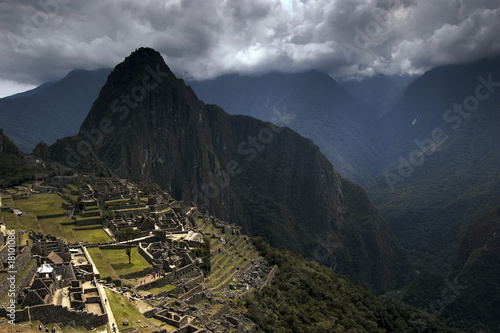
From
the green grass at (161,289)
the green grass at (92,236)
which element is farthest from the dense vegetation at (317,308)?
the green grass at (92,236)

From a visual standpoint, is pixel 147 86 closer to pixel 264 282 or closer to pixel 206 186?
pixel 206 186

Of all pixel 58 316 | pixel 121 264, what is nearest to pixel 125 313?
pixel 58 316

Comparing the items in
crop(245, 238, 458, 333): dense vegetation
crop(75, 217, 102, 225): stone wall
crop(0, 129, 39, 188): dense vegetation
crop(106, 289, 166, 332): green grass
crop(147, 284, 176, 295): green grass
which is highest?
crop(0, 129, 39, 188): dense vegetation

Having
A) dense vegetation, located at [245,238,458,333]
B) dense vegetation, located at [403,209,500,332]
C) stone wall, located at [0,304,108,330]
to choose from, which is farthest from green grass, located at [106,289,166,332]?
dense vegetation, located at [403,209,500,332]

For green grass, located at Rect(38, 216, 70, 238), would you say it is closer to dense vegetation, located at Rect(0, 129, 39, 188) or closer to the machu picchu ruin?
the machu picchu ruin

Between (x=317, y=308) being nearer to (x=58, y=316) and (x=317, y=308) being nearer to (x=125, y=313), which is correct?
(x=125, y=313)
